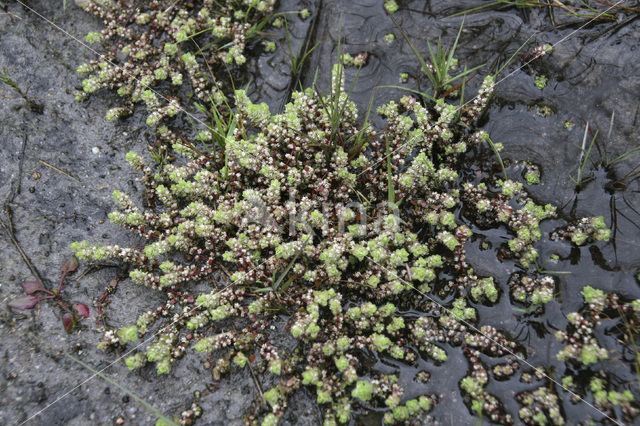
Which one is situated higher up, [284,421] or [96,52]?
[96,52]

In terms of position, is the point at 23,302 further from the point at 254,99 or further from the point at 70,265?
the point at 254,99

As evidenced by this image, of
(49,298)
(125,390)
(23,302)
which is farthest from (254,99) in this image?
(125,390)

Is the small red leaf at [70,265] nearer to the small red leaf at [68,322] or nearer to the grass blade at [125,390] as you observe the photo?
the small red leaf at [68,322]

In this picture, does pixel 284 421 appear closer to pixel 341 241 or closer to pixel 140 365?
pixel 140 365

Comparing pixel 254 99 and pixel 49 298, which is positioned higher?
pixel 254 99

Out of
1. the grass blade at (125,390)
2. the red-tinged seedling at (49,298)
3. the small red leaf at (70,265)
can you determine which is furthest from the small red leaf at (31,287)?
the grass blade at (125,390)

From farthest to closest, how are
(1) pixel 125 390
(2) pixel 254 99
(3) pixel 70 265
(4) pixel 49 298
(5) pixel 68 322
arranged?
1. (2) pixel 254 99
2. (3) pixel 70 265
3. (4) pixel 49 298
4. (5) pixel 68 322
5. (1) pixel 125 390

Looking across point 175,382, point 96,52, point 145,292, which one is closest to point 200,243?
point 145,292
